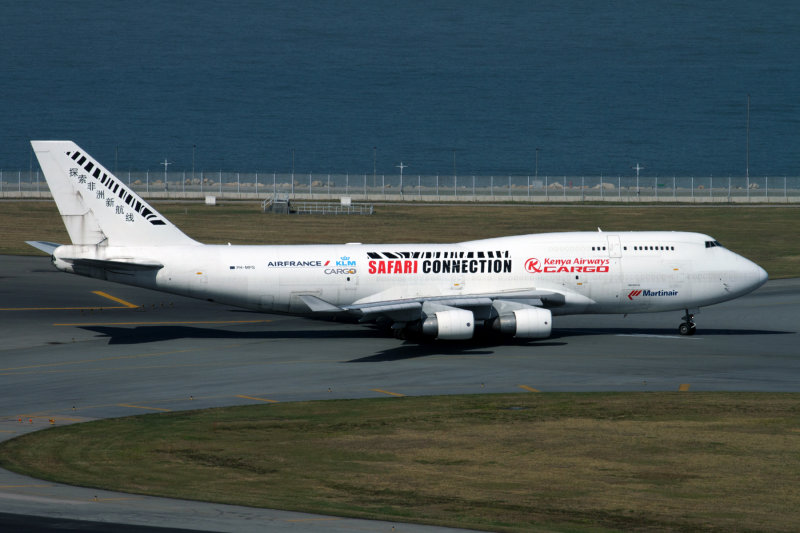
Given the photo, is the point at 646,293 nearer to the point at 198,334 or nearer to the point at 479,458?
the point at 198,334

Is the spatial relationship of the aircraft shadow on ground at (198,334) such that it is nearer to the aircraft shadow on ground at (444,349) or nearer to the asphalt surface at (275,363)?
the asphalt surface at (275,363)

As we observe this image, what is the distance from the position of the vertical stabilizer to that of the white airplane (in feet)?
0.16

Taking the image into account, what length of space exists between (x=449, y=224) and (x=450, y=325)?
76.3m

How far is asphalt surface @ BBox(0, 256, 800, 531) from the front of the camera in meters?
35.8

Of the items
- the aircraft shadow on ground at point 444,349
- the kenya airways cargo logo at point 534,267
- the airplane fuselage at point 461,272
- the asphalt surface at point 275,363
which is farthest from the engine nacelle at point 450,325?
the kenya airways cargo logo at point 534,267

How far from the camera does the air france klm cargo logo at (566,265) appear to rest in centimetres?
5303

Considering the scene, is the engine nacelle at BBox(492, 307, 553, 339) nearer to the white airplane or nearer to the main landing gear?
the white airplane

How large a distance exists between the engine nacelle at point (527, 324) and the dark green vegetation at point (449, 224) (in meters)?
44.6

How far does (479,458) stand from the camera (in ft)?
98.2

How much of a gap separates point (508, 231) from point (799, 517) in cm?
9185

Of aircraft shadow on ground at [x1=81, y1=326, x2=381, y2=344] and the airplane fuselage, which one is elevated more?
the airplane fuselage

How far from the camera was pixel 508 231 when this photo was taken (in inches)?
4535

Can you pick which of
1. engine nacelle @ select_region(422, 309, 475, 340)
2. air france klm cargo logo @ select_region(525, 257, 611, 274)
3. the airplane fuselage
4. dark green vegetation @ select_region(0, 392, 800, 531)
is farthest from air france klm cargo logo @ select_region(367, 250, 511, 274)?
dark green vegetation @ select_region(0, 392, 800, 531)

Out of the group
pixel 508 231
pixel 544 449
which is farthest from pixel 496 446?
pixel 508 231
